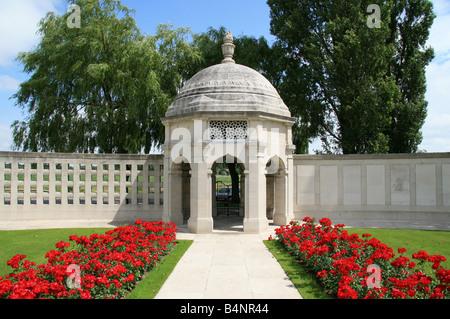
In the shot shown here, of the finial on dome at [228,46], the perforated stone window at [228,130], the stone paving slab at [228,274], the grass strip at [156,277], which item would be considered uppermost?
the finial on dome at [228,46]

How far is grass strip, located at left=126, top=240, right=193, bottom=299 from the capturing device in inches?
281

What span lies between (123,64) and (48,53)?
5079 millimetres

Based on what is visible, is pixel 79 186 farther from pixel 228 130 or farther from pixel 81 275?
pixel 81 275

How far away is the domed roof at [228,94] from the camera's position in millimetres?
14383

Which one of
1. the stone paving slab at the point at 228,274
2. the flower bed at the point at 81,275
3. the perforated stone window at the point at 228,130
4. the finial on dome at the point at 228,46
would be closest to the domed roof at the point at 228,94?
the finial on dome at the point at 228,46

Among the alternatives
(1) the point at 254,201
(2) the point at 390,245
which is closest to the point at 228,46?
(1) the point at 254,201

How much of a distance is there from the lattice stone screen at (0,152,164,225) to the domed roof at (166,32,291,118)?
432 cm

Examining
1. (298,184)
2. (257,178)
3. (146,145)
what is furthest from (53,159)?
(298,184)

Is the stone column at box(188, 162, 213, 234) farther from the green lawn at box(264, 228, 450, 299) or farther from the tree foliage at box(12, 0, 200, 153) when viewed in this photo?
the tree foliage at box(12, 0, 200, 153)

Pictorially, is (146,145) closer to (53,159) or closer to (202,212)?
(53,159)

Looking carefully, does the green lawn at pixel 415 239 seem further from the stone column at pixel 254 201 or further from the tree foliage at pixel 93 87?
the tree foliage at pixel 93 87

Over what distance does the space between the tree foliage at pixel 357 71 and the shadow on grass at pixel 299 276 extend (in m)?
12.9

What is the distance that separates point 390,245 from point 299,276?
5.19 metres

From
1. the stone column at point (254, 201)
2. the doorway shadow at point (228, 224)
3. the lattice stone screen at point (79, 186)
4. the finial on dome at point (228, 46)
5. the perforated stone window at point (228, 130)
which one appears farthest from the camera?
the lattice stone screen at point (79, 186)
